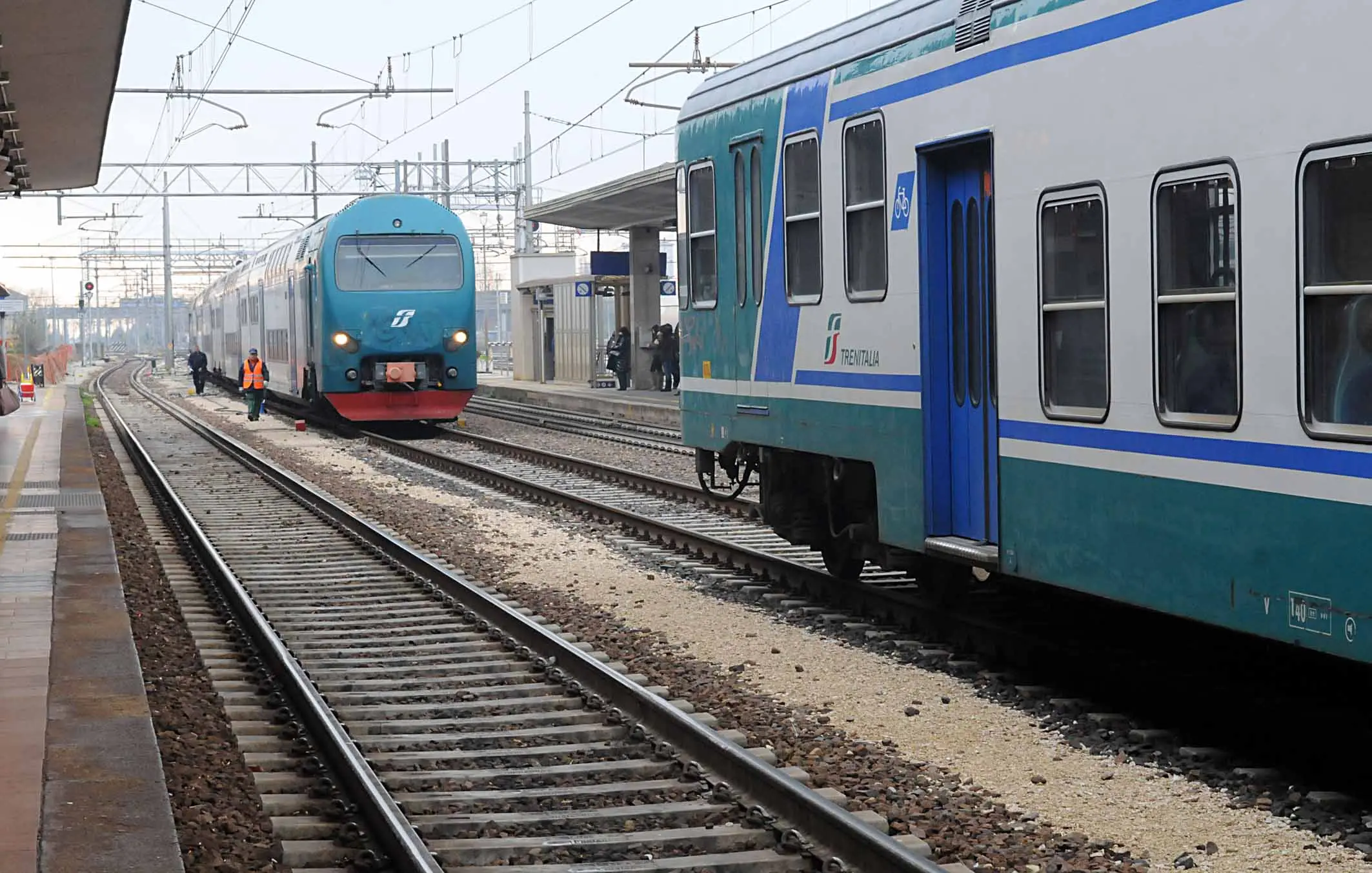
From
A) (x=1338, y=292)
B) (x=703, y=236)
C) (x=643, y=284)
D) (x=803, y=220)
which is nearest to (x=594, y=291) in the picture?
(x=643, y=284)

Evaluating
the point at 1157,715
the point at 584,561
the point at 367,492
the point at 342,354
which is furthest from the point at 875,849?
the point at 342,354

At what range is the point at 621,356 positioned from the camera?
40.9 m

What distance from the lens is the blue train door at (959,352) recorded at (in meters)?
8.60

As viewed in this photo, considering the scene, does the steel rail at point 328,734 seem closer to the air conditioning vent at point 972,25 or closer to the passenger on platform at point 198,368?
the air conditioning vent at point 972,25

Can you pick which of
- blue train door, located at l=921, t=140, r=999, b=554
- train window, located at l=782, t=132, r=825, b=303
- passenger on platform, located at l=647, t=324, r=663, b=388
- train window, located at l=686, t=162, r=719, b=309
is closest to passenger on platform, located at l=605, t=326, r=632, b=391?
passenger on platform, located at l=647, t=324, r=663, b=388

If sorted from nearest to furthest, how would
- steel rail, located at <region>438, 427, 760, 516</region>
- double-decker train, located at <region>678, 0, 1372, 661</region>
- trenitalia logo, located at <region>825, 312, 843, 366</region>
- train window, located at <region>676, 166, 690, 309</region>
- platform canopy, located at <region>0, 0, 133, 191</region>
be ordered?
double-decker train, located at <region>678, 0, 1372, 661</region> → trenitalia logo, located at <region>825, 312, 843, 366</region> → train window, located at <region>676, 166, 690, 309</region> → platform canopy, located at <region>0, 0, 133, 191</region> → steel rail, located at <region>438, 427, 760, 516</region>

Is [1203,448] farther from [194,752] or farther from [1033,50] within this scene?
[194,752]

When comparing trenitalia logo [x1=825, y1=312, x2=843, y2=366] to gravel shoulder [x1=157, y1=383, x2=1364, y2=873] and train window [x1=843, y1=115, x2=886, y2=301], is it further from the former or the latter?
gravel shoulder [x1=157, y1=383, x2=1364, y2=873]

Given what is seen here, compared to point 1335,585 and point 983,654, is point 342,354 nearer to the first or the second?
point 983,654

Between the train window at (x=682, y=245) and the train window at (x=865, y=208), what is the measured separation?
278 centimetres

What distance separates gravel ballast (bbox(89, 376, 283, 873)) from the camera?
20.5 feet

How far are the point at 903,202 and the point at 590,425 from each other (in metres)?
A: 22.1

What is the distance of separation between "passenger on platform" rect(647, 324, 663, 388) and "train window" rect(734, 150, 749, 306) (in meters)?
27.0

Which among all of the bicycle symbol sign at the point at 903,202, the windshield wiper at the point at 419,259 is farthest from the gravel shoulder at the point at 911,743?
the windshield wiper at the point at 419,259
